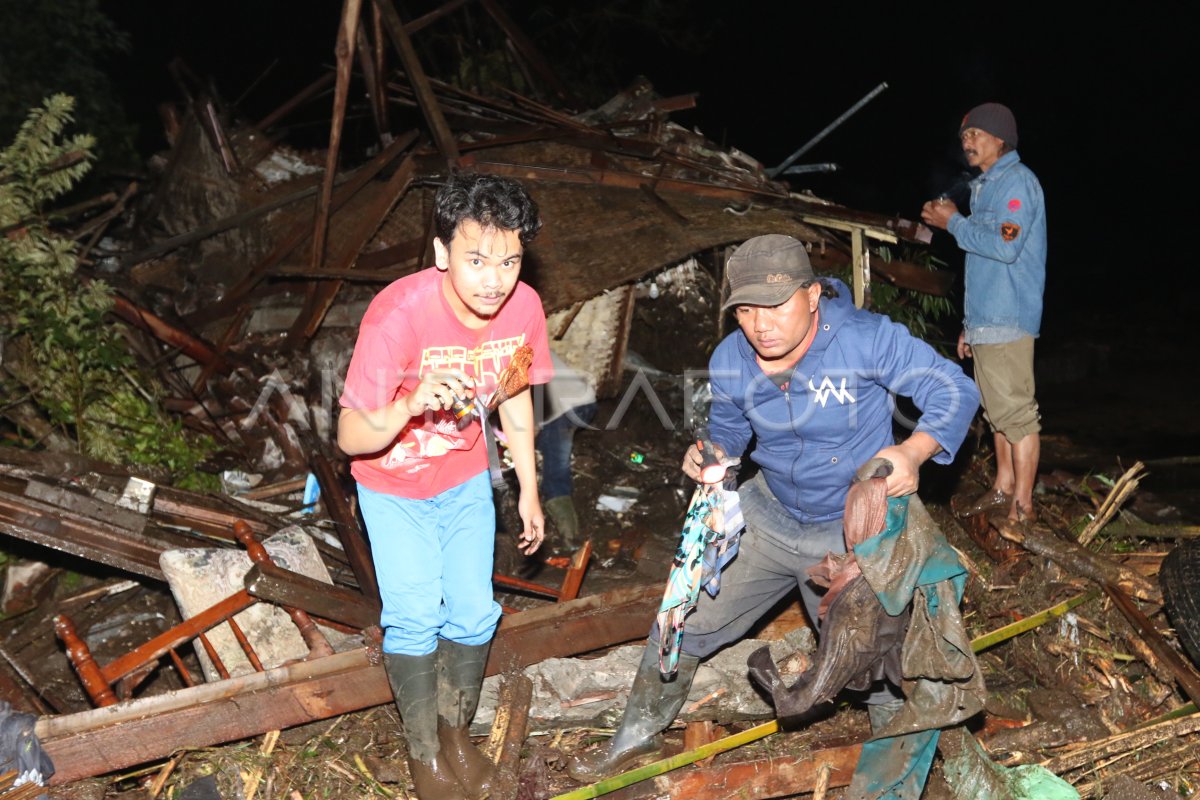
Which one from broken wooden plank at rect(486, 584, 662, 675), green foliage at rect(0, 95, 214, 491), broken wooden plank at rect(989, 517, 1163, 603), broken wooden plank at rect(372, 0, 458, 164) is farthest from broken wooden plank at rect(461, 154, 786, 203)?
broken wooden plank at rect(486, 584, 662, 675)

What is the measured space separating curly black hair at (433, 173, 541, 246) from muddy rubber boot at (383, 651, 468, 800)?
1.63m

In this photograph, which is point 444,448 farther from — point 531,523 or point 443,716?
point 443,716

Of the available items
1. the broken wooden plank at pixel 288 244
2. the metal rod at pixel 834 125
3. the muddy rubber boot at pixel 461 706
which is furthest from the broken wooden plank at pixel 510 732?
the metal rod at pixel 834 125

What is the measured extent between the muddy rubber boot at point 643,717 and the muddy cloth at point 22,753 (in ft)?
6.75

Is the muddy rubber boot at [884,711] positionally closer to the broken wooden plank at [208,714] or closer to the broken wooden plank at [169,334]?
the broken wooden plank at [208,714]

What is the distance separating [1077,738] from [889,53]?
12.5 meters

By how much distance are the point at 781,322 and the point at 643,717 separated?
1.75 metres

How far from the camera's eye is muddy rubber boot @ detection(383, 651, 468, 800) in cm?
366

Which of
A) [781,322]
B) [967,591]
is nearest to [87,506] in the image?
[781,322]

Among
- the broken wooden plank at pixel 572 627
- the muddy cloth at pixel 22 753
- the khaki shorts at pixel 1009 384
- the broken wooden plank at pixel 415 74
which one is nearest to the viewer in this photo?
the muddy cloth at pixel 22 753

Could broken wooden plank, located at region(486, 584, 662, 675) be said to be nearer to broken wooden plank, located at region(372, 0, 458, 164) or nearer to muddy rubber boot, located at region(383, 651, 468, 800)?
muddy rubber boot, located at region(383, 651, 468, 800)

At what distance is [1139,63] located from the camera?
14.9 meters

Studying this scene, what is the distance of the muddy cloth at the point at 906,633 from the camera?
3.27 meters

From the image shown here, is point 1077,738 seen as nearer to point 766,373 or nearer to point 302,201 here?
point 766,373
